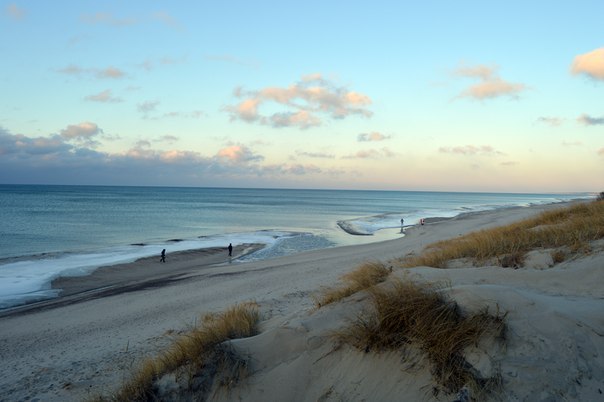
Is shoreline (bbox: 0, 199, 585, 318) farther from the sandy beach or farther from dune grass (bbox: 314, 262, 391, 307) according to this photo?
dune grass (bbox: 314, 262, 391, 307)

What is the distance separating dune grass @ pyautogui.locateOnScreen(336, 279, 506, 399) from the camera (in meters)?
3.68

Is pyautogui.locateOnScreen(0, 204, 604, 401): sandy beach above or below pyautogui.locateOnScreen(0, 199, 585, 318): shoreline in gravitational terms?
above

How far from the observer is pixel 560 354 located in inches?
149

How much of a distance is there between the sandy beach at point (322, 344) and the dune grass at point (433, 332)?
13 centimetres

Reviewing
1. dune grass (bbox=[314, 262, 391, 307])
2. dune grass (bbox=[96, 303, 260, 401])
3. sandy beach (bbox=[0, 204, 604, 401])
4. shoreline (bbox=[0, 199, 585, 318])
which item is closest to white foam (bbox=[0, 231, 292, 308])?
shoreline (bbox=[0, 199, 585, 318])

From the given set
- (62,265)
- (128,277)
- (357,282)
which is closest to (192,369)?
(357,282)

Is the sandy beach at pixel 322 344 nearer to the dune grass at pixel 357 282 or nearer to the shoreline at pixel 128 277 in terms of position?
the dune grass at pixel 357 282

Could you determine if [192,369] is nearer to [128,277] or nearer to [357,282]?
[357,282]

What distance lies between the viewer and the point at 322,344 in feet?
16.3

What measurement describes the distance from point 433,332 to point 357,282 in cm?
277

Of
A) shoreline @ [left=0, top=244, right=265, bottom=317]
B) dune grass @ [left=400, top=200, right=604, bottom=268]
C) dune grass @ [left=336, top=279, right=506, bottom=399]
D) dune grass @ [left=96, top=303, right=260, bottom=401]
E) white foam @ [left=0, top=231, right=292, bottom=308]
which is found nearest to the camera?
dune grass @ [left=336, top=279, right=506, bottom=399]

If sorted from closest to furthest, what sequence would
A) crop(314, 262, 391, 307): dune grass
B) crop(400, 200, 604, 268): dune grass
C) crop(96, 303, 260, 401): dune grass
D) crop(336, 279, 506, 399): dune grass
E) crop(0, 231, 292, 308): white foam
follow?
crop(336, 279, 506, 399): dune grass < crop(96, 303, 260, 401): dune grass < crop(314, 262, 391, 307): dune grass < crop(400, 200, 604, 268): dune grass < crop(0, 231, 292, 308): white foam

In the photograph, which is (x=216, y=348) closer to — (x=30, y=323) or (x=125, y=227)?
(x=30, y=323)

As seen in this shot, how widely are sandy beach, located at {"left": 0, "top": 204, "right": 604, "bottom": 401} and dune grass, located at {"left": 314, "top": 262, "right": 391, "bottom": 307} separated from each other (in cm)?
32
